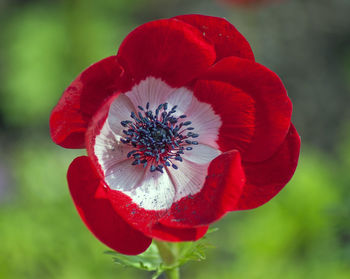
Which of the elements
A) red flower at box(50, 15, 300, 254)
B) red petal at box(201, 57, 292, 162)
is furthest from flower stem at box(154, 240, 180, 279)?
red petal at box(201, 57, 292, 162)

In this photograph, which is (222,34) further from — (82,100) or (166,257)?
(166,257)

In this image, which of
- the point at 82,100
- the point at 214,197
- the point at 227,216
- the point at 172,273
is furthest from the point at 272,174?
the point at 227,216

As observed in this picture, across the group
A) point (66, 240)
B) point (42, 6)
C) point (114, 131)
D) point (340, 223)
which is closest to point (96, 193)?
point (114, 131)

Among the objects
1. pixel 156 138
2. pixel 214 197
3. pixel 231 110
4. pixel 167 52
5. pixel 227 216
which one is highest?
pixel 167 52

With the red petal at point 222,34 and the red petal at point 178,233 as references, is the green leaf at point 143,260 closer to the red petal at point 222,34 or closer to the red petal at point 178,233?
the red petal at point 178,233

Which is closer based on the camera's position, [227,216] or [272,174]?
[272,174]

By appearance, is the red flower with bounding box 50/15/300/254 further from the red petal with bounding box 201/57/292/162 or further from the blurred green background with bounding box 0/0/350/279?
the blurred green background with bounding box 0/0/350/279

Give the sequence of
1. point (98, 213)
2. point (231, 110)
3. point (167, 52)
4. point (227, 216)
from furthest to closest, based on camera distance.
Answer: point (227, 216)
point (231, 110)
point (167, 52)
point (98, 213)

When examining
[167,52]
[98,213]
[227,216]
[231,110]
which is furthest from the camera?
[227,216]

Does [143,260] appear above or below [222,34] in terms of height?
below

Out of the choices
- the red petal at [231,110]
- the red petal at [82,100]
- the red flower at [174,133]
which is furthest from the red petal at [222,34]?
the red petal at [82,100]
